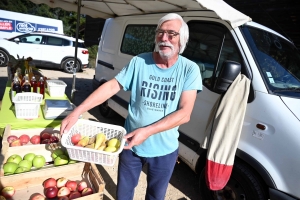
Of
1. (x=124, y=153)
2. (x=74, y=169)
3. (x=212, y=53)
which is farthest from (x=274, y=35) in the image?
(x=74, y=169)

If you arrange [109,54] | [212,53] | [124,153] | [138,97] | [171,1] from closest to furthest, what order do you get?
1. [138,97]
2. [124,153]
3. [212,53]
4. [171,1]
5. [109,54]

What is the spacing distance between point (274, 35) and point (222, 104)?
134 cm

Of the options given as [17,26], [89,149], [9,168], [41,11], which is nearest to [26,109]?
[9,168]

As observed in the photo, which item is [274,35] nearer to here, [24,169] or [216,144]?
[216,144]

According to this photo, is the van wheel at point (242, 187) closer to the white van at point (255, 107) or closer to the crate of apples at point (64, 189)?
the white van at point (255, 107)

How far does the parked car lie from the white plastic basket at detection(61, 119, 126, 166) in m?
9.25

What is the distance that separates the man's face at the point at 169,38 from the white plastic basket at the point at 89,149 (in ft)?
2.21

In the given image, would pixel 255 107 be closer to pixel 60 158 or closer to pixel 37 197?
pixel 60 158

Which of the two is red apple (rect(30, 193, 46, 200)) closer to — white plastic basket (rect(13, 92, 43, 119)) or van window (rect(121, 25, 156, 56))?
white plastic basket (rect(13, 92, 43, 119))

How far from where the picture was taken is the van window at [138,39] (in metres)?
3.51

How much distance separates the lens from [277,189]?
1935mm

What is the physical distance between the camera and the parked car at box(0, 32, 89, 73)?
30.6 ft

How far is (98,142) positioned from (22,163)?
90 centimetres

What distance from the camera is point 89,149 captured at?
144 cm
